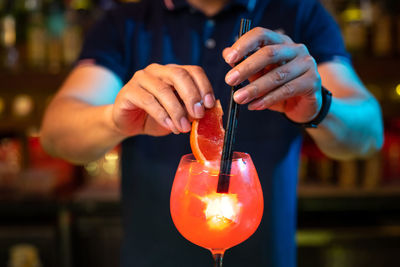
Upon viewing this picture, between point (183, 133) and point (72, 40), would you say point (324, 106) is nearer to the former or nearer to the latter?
point (183, 133)

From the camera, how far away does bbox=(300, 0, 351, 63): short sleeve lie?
1.44 m

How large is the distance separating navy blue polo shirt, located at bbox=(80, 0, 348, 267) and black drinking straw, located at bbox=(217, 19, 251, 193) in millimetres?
503

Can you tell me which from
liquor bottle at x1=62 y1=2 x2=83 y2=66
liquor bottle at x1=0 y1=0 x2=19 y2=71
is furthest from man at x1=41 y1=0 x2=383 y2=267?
liquor bottle at x1=0 y1=0 x2=19 y2=71

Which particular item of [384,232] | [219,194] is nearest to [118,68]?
[219,194]

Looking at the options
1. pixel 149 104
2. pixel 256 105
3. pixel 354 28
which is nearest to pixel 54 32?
pixel 354 28

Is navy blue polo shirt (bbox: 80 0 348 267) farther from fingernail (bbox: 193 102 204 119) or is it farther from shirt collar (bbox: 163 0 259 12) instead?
fingernail (bbox: 193 102 204 119)

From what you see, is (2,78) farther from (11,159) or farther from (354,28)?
(354,28)

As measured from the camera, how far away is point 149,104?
35.6 inches

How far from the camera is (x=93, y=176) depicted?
320 cm

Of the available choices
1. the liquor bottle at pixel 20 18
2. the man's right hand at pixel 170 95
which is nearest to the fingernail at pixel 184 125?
the man's right hand at pixel 170 95

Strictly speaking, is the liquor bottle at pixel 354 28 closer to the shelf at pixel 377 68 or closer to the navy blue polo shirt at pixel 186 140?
the shelf at pixel 377 68

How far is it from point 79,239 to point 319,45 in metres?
2.12

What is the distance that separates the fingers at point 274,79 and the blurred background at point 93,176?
2.13 m

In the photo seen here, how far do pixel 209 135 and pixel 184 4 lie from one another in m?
0.81
